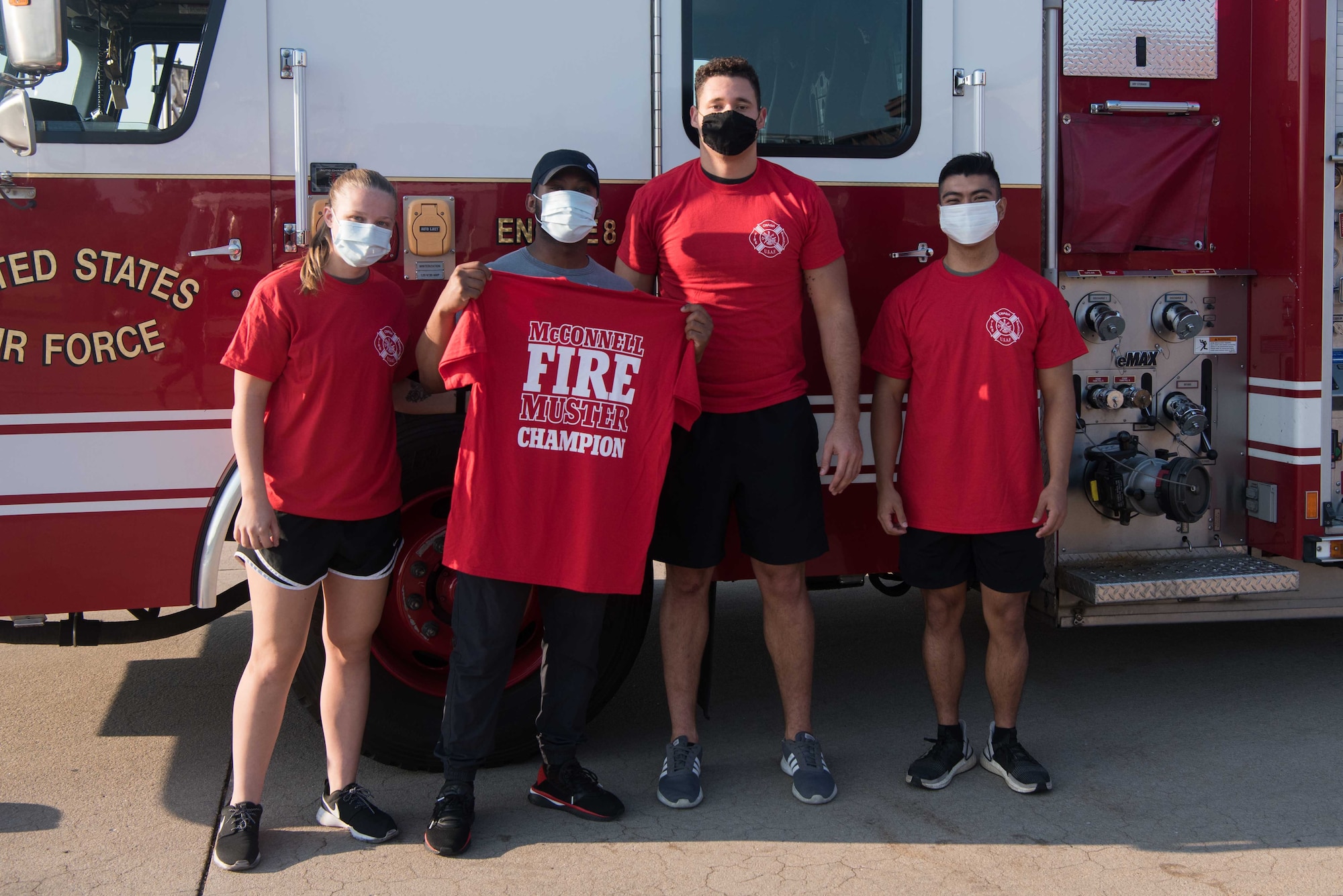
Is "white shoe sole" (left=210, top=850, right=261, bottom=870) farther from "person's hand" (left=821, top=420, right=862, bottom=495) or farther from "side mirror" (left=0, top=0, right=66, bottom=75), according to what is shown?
"side mirror" (left=0, top=0, right=66, bottom=75)

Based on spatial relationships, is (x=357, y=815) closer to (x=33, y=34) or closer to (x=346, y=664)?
(x=346, y=664)

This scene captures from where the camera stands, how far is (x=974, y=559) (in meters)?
3.58

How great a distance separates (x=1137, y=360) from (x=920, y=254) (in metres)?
1.00

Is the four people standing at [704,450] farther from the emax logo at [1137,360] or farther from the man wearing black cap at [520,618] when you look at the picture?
the emax logo at [1137,360]

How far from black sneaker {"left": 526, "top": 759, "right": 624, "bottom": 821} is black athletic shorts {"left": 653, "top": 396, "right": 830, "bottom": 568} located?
0.70 meters

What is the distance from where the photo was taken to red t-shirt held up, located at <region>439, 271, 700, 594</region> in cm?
310

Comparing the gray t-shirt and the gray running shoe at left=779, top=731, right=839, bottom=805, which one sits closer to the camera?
the gray t-shirt

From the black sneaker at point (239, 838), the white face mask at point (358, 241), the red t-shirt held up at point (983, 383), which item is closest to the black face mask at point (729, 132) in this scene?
the red t-shirt held up at point (983, 383)

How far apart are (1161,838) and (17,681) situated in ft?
14.2

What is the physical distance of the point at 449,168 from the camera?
11.6 feet

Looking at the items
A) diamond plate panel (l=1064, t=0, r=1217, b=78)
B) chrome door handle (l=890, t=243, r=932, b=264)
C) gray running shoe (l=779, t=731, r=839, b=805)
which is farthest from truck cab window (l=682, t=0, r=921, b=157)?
gray running shoe (l=779, t=731, r=839, b=805)

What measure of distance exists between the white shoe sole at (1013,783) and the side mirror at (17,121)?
3380mm

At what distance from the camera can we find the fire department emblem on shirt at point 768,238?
10.9 feet

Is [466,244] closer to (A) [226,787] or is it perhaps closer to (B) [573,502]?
(B) [573,502]
